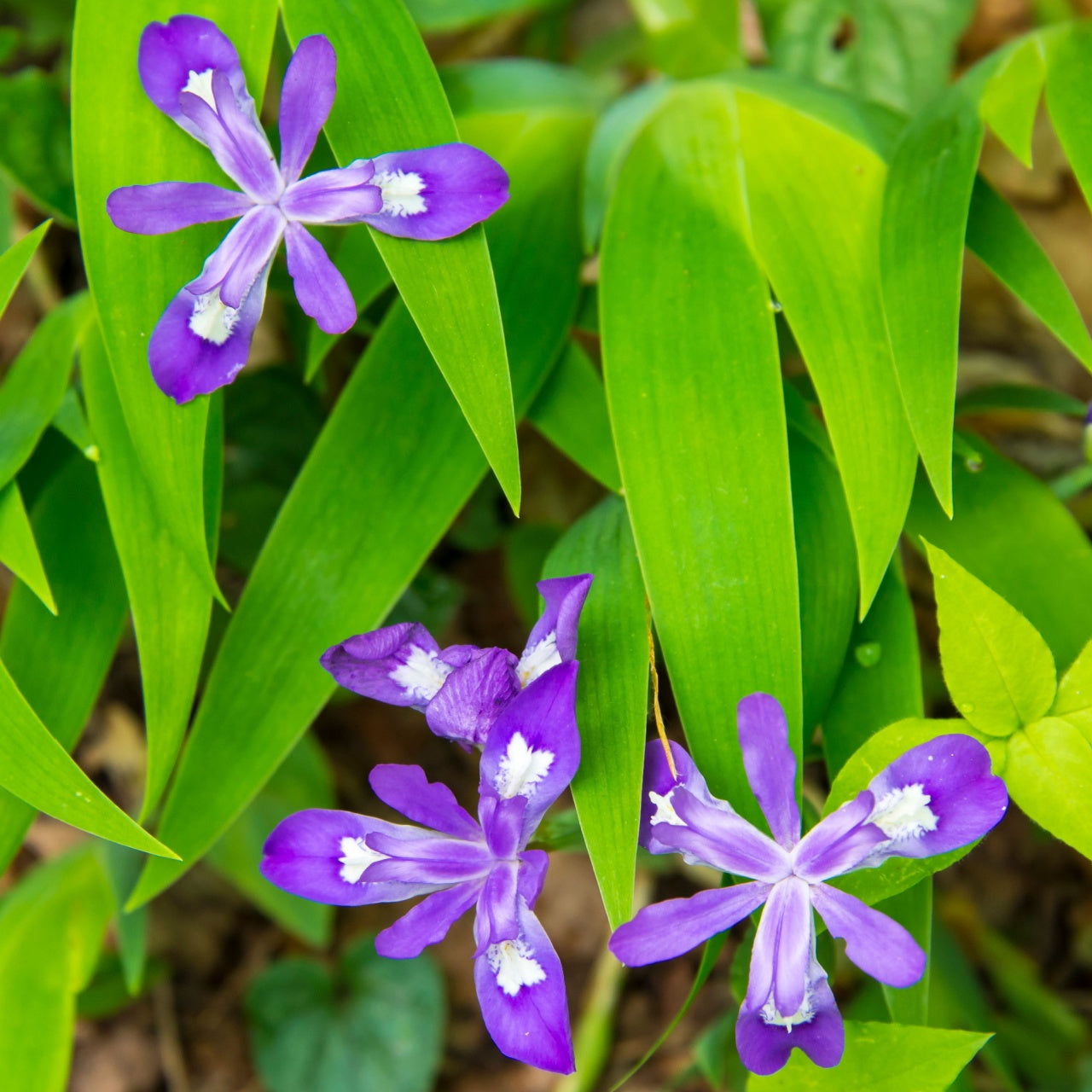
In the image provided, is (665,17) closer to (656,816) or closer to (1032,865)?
(656,816)

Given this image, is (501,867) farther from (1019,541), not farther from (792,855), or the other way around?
(1019,541)

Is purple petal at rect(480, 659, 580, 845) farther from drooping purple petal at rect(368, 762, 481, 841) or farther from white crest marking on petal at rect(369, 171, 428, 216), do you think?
white crest marking on petal at rect(369, 171, 428, 216)

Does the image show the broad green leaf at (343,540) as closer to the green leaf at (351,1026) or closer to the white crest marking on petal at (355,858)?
the white crest marking on petal at (355,858)

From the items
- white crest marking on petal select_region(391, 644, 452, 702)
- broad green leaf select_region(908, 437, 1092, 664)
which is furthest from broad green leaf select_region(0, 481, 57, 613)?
broad green leaf select_region(908, 437, 1092, 664)

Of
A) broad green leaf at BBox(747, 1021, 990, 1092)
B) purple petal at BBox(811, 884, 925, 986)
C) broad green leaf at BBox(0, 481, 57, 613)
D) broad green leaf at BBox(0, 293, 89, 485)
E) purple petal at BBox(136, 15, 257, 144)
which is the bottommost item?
broad green leaf at BBox(747, 1021, 990, 1092)

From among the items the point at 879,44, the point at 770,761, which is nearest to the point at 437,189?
the point at 770,761
